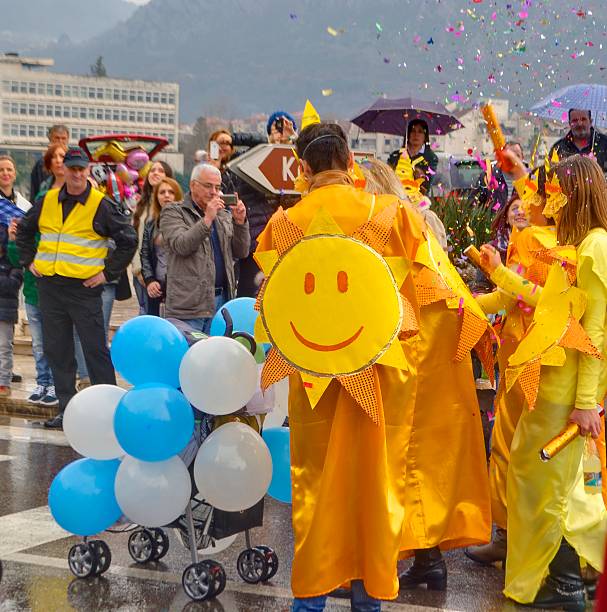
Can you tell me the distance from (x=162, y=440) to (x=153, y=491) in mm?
239

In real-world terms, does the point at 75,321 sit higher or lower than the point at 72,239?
lower

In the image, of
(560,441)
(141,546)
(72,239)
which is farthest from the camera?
(72,239)

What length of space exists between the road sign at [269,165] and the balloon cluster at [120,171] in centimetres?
234

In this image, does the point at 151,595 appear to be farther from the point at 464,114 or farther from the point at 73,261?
the point at 464,114

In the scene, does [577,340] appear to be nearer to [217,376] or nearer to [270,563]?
[217,376]

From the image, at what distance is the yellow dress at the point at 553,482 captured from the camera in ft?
15.0

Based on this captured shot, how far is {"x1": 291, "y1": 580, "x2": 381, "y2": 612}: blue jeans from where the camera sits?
13.5ft

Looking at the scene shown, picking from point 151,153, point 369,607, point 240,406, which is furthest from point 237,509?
point 151,153

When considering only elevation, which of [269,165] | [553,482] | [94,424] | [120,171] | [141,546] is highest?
[120,171]

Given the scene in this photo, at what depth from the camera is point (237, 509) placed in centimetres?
464

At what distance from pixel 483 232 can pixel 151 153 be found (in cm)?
919

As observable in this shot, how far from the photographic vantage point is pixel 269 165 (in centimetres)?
830

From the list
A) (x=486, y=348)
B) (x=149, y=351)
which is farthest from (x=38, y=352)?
(x=486, y=348)

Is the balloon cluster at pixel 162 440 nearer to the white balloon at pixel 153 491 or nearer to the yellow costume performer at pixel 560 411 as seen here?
the white balloon at pixel 153 491
